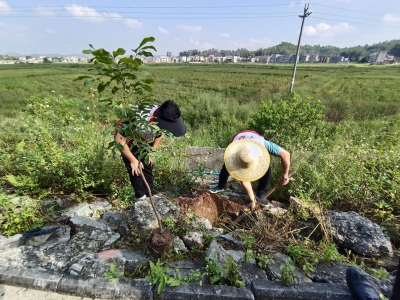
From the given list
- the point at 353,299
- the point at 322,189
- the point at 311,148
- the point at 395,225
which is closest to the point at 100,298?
the point at 353,299

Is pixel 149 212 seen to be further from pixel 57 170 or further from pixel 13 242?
pixel 57 170

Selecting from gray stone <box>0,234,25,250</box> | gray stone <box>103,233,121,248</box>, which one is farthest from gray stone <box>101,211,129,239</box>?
gray stone <box>0,234,25,250</box>

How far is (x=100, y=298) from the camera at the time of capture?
165 centimetres

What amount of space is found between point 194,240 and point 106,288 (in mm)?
783

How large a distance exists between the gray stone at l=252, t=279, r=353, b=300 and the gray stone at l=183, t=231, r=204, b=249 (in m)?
0.57

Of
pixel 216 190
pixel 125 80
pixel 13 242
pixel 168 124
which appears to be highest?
pixel 125 80

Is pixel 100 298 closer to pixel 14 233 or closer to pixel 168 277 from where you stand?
pixel 168 277

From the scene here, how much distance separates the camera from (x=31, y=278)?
1.72 meters

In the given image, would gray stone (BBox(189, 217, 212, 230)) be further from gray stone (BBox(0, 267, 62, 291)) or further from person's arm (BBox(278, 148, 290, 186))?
Answer: gray stone (BBox(0, 267, 62, 291))

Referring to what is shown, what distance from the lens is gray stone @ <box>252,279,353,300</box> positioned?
5.34 feet

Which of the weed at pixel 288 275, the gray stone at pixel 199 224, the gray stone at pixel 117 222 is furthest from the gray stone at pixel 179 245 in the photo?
the weed at pixel 288 275

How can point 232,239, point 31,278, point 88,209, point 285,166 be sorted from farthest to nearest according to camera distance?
point 285,166 → point 88,209 → point 232,239 → point 31,278

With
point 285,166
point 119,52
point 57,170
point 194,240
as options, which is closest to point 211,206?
point 194,240

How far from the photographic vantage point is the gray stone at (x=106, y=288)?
1625mm
